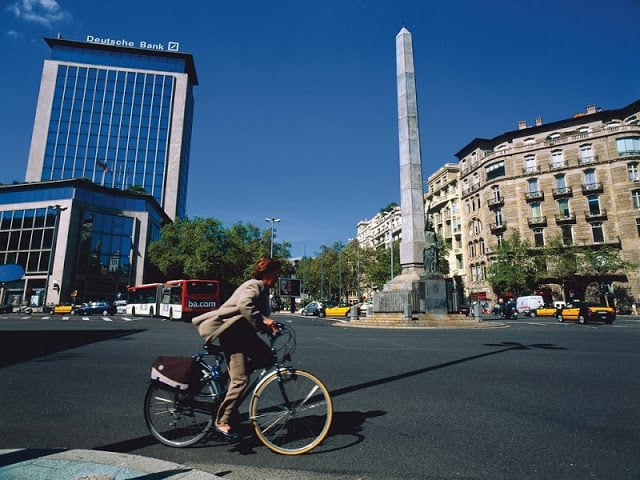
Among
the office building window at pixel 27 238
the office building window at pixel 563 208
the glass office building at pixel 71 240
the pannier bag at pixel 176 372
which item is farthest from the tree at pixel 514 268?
the office building window at pixel 27 238

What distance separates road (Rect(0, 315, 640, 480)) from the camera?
303 cm

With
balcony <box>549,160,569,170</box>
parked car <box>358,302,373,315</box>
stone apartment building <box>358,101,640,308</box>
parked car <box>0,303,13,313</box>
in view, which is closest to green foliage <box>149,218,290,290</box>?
parked car <box>0,303,13,313</box>

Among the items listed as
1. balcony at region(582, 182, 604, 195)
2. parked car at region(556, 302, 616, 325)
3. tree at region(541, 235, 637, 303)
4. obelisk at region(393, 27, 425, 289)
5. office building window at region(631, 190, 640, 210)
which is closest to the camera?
obelisk at region(393, 27, 425, 289)

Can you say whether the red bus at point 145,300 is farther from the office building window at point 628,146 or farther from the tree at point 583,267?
the office building window at point 628,146

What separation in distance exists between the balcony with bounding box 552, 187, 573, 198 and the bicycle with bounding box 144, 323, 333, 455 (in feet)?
167

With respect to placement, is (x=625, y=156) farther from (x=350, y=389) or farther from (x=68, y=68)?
(x=68, y=68)

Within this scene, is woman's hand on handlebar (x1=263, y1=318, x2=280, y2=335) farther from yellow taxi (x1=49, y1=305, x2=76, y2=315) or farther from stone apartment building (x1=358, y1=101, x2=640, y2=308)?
stone apartment building (x1=358, y1=101, x2=640, y2=308)

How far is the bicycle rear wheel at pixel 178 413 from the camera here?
3480 mm

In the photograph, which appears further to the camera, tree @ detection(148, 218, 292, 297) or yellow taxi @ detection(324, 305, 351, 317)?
tree @ detection(148, 218, 292, 297)

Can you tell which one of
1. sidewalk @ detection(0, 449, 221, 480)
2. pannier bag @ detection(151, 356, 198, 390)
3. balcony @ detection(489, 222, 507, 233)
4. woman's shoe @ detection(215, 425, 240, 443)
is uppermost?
balcony @ detection(489, 222, 507, 233)

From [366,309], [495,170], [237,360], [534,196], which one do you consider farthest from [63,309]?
[534,196]

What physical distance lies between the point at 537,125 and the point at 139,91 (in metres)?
66.4

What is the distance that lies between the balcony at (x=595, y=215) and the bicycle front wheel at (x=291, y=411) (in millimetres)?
49902

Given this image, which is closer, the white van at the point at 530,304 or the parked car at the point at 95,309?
the parked car at the point at 95,309
